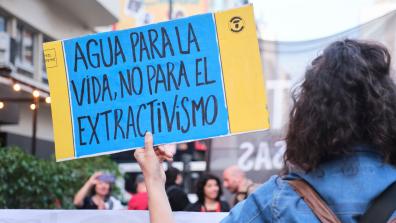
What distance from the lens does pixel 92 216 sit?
11.9 feet

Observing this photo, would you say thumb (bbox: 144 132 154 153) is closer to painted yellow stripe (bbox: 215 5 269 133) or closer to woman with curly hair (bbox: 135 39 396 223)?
painted yellow stripe (bbox: 215 5 269 133)

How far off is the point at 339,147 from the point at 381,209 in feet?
0.66

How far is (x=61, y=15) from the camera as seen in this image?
20328 millimetres

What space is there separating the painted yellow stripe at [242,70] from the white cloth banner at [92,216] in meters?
0.71

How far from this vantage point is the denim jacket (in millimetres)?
1843

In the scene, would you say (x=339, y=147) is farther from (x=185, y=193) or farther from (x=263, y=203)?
(x=185, y=193)

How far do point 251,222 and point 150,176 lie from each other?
2.16 feet

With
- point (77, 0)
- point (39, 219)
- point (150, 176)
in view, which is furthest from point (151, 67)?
point (77, 0)

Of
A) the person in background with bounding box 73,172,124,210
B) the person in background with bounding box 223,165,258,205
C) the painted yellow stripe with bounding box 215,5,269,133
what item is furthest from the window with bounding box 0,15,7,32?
the painted yellow stripe with bounding box 215,5,269,133

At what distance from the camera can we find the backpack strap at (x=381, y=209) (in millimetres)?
1799

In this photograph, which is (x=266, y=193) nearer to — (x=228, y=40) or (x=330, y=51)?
(x=330, y=51)

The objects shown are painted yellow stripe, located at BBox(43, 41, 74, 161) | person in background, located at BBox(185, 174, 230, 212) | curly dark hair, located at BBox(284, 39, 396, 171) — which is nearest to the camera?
curly dark hair, located at BBox(284, 39, 396, 171)

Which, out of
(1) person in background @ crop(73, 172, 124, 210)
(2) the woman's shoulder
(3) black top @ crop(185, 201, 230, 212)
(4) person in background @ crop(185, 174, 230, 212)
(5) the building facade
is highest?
(5) the building facade

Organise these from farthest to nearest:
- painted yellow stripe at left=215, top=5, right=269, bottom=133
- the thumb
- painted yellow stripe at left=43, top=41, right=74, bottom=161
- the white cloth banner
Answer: the white cloth banner, painted yellow stripe at left=43, top=41, right=74, bottom=161, painted yellow stripe at left=215, top=5, right=269, bottom=133, the thumb
